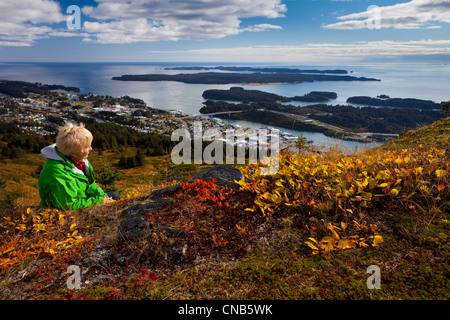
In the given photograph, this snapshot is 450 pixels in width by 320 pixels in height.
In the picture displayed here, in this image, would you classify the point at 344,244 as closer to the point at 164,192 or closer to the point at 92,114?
the point at 164,192

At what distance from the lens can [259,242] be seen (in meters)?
2.62

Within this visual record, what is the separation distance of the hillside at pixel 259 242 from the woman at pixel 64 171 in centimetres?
33

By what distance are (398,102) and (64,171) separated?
85065 mm

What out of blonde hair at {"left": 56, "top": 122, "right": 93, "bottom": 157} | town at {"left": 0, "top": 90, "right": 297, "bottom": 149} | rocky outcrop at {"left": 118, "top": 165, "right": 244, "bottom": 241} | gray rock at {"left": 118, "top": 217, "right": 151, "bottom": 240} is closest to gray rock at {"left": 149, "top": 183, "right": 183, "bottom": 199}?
rocky outcrop at {"left": 118, "top": 165, "right": 244, "bottom": 241}

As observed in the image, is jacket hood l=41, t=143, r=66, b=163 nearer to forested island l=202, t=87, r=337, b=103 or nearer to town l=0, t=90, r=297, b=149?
town l=0, t=90, r=297, b=149

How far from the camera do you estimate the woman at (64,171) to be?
3654mm

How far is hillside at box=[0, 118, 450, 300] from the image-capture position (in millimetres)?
2016

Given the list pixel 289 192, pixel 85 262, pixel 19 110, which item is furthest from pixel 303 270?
pixel 19 110

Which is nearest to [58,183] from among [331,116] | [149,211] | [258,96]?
[149,211]

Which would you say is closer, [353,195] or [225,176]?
[353,195]

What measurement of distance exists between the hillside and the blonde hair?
3.17 ft

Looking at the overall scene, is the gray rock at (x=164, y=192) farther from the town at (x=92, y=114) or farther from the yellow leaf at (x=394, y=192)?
the town at (x=92, y=114)

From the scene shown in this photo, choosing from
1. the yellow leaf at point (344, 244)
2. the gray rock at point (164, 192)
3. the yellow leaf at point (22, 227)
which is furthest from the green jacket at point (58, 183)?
the yellow leaf at point (344, 244)
